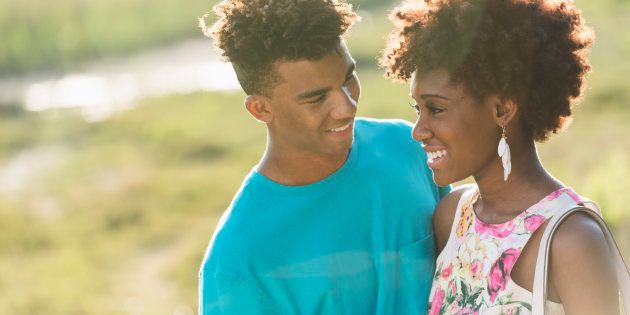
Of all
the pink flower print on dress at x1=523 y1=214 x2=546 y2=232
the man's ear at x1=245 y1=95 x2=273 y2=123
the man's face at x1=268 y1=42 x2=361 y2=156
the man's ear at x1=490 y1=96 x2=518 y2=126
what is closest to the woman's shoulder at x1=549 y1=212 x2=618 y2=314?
the pink flower print on dress at x1=523 y1=214 x2=546 y2=232

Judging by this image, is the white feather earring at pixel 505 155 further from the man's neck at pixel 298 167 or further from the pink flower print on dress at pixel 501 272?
the man's neck at pixel 298 167

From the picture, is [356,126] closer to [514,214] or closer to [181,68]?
[514,214]

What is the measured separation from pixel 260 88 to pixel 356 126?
1.14 feet

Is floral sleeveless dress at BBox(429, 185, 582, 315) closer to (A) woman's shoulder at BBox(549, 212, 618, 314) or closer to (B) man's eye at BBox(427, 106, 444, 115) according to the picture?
(A) woman's shoulder at BBox(549, 212, 618, 314)

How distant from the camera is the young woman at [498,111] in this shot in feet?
9.75

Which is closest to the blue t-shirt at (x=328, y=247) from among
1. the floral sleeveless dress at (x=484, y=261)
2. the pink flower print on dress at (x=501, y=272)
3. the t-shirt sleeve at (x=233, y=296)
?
the t-shirt sleeve at (x=233, y=296)

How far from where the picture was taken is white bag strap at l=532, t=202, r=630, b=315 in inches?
110

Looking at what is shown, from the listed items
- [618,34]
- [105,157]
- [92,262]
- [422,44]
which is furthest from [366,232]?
[618,34]

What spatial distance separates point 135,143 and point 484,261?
8438mm

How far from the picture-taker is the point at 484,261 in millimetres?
3096

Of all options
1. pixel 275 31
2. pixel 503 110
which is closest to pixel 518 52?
pixel 503 110

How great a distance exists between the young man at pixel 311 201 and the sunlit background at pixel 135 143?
12.2 feet

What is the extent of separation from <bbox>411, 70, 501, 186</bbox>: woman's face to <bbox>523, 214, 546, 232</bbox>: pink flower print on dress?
0.67ft

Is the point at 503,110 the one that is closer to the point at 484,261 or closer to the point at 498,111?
the point at 498,111
